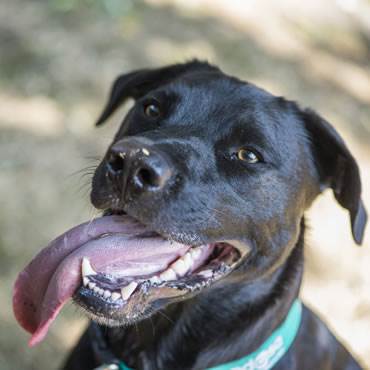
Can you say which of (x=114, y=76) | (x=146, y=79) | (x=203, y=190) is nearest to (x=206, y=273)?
(x=203, y=190)

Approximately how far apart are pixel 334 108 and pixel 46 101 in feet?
7.97

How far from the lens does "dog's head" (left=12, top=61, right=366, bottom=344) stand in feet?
7.23

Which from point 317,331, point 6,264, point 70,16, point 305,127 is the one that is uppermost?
point 305,127

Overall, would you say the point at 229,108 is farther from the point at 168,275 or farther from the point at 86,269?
the point at 86,269

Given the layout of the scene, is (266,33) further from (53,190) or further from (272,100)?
(272,100)

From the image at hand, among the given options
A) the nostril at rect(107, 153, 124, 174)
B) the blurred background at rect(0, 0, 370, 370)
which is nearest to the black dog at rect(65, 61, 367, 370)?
the nostril at rect(107, 153, 124, 174)

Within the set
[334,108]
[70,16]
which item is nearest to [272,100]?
[334,108]

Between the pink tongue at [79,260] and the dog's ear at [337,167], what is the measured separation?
722 millimetres

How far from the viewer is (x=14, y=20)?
5715mm

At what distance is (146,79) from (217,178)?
2.70 ft

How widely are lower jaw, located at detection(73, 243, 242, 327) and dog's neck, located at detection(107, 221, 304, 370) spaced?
0.26 meters

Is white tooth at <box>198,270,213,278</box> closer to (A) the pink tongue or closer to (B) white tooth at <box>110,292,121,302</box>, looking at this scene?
(A) the pink tongue

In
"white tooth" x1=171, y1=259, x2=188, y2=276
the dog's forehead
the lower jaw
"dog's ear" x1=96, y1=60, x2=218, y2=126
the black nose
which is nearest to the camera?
the black nose

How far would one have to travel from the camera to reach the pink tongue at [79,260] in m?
2.29
